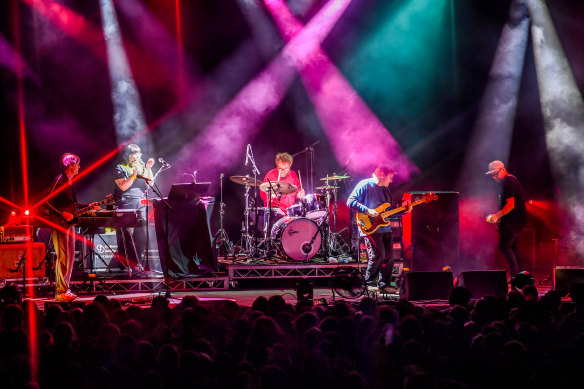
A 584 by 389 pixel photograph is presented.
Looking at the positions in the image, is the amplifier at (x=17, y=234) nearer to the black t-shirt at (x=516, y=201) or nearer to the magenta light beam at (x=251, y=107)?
the magenta light beam at (x=251, y=107)

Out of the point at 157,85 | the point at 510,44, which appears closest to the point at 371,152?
the point at 510,44

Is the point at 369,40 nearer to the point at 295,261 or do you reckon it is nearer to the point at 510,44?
the point at 510,44

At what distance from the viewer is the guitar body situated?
8578 mm

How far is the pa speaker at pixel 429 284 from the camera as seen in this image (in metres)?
7.39

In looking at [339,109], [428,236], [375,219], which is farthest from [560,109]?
[375,219]

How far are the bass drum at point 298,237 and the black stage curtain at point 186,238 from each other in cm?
134

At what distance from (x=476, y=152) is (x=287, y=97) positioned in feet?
15.0

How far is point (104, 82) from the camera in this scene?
41.3ft

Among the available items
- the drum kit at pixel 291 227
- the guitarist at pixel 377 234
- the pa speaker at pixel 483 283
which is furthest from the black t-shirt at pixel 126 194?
the pa speaker at pixel 483 283

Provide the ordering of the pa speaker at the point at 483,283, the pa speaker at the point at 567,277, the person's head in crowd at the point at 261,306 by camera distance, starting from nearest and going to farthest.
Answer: the person's head in crowd at the point at 261,306 → the pa speaker at the point at 483,283 → the pa speaker at the point at 567,277

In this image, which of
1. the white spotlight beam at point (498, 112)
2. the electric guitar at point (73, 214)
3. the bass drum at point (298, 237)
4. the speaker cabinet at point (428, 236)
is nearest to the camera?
the electric guitar at point (73, 214)

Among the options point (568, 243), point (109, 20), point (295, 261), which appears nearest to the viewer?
point (295, 261)

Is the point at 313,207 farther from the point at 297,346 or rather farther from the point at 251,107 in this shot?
the point at 297,346

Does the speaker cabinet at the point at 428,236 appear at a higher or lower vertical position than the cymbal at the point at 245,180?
lower
